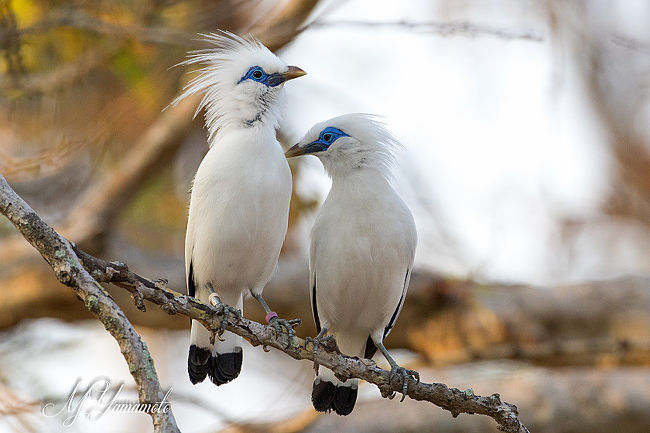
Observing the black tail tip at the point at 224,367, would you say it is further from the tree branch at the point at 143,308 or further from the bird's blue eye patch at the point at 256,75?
the bird's blue eye patch at the point at 256,75

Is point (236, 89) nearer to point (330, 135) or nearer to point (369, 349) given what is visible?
point (330, 135)

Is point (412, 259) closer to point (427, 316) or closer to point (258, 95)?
point (258, 95)

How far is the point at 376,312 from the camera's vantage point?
6016 millimetres

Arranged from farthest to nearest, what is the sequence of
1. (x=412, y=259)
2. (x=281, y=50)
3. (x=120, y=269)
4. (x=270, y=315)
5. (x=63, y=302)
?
(x=63, y=302) < (x=281, y=50) < (x=412, y=259) < (x=270, y=315) < (x=120, y=269)

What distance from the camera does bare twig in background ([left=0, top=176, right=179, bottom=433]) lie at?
2.91m

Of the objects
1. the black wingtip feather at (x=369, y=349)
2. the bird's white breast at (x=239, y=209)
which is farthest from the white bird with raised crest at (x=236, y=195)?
the black wingtip feather at (x=369, y=349)

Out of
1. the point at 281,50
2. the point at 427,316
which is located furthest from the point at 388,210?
the point at 427,316

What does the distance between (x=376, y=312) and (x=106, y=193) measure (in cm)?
344

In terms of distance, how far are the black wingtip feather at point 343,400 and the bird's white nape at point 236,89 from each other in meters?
2.07

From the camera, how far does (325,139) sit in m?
6.07

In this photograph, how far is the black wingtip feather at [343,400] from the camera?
6.01 m

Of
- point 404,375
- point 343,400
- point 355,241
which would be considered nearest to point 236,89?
point 355,241

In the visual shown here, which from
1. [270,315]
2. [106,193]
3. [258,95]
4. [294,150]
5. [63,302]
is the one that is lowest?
[63,302]

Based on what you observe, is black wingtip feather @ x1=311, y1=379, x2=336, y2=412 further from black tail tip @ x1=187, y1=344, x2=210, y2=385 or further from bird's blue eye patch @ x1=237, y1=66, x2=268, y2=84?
bird's blue eye patch @ x1=237, y1=66, x2=268, y2=84
